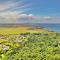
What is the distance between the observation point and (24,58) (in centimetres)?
1138

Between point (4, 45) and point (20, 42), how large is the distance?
56.5 inches

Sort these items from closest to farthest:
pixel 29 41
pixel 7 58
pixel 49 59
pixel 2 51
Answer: pixel 49 59 < pixel 7 58 < pixel 2 51 < pixel 29 41

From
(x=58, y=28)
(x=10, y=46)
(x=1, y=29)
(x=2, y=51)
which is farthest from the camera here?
(x=58, y=28)

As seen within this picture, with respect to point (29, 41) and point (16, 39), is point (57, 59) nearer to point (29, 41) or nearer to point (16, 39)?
point (29, 41)

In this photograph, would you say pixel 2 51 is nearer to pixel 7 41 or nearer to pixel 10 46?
pixel 10 46

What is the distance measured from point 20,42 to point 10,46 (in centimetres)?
141

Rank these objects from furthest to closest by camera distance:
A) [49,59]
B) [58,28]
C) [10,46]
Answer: [58,28]
[10,46]
[49,59]

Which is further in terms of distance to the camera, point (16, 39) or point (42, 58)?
point (16, 39)

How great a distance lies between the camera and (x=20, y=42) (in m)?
17.3

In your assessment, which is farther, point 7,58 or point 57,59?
point 7,58

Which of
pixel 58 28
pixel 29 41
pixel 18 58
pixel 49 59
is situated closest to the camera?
pixel 49 59

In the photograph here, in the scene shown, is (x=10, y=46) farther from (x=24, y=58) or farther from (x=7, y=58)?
(x=24, y=58)

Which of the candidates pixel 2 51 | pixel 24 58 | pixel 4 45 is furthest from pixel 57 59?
pixel 4 45

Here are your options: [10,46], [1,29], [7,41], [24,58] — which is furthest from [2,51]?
[1,29]
